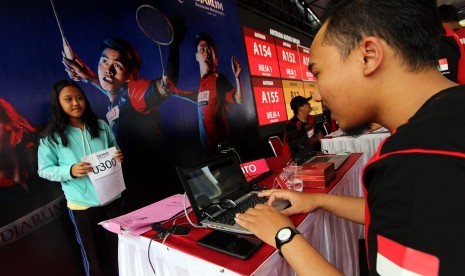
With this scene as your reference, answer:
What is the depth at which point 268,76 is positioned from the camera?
15.0 ft

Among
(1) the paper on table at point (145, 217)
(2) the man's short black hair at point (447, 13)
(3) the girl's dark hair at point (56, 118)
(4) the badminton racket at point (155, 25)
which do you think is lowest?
(1) the paper on table at point (145, 217)

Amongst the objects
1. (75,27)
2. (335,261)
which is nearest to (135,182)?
(75,27)

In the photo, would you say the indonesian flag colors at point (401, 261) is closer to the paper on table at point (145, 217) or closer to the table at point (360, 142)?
the paper on table at point (145, 217)

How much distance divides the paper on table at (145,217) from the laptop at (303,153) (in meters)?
0.86

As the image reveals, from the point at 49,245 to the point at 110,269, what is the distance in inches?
17.8

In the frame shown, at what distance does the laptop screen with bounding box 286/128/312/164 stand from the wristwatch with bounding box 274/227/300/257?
3.54 feet

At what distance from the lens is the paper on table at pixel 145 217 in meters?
0.95

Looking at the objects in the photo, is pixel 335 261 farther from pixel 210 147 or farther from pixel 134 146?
pixel 210 147

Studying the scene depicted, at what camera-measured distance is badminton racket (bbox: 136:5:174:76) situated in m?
2.47

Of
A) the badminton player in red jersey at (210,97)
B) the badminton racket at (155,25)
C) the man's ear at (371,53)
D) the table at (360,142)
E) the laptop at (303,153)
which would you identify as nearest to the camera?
the man's ear at (371,53)

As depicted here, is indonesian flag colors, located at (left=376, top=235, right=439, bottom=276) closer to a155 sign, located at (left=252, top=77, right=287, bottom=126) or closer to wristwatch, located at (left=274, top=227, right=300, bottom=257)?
wristwatch, located at (left=274, top=227, right=300, bottom=257)

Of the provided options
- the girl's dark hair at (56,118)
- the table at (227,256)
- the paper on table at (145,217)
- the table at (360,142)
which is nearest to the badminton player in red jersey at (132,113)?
the girl's dark hair at (56,118)

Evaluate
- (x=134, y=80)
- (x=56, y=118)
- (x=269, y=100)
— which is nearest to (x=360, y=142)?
(x=269, y=100)

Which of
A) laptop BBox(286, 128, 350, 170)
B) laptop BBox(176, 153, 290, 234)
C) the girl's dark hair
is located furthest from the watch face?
the girl's dark hair
